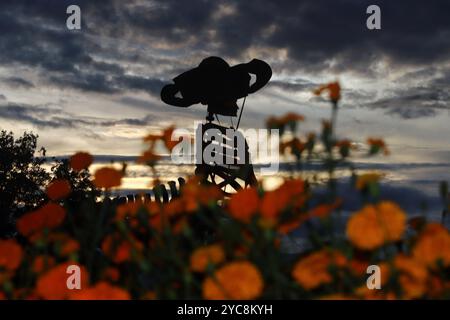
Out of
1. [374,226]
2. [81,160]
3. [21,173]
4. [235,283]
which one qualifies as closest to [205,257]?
[235,283]

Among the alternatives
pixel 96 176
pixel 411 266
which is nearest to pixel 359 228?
pixel 411 266

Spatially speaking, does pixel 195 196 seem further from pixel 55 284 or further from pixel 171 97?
pixel 171 97

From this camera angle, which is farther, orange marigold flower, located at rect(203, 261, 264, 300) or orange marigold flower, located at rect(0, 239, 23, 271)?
orange marigold flower, located at rect(0, 239, 23, 271)

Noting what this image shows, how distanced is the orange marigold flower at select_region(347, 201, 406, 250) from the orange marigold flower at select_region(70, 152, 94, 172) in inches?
54.2

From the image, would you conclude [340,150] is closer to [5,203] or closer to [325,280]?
[325,280]

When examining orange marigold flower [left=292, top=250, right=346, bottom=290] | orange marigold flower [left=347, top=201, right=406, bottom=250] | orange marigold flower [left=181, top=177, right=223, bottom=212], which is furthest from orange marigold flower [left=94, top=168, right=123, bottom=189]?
orange marigold flower [left=347, top=201, right=406, bottom=250]

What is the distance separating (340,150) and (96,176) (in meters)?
0.91

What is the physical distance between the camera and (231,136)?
1262 centimetres

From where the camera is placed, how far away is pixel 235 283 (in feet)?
5.37

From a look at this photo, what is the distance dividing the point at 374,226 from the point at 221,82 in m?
11.9

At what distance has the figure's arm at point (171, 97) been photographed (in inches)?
542

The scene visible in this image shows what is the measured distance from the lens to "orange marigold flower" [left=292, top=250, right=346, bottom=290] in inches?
66.6

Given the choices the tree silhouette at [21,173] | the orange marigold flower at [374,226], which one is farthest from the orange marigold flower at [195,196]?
the tree silhouette at [21,173]

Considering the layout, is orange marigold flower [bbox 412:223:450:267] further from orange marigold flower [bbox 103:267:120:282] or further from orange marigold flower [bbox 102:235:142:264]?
orange marigold flower [bbox 103:267:120:282]
